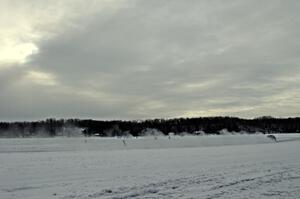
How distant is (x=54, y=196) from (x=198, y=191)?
5.15m

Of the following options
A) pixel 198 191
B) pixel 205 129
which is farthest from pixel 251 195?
pixel 205 129

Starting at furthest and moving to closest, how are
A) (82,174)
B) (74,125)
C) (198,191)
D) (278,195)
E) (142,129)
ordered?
1. (74,125)
2. (142,129)
3. (82,174)
4. (198,191)
5. (278,195)

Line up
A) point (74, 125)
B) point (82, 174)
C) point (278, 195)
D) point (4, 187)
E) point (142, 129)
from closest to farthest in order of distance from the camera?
point (278, 195)
point (4, 187)
point (82, 174)
point (142, 129)
point (74, 125)

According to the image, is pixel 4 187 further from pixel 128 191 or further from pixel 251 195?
pixel 251 195

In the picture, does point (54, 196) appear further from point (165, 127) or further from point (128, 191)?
point (165, 127)

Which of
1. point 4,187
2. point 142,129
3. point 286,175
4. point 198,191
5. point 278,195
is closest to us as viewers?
point 278,195

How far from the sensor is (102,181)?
20.1 metres

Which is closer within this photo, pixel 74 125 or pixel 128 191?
pixel 128 191

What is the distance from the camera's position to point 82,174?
934 inches

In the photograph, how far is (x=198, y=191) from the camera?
15820 millimetres

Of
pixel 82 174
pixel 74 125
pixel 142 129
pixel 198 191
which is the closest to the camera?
pixel 198 191

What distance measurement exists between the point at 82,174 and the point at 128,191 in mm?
8204

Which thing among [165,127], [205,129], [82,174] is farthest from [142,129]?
[82,174]

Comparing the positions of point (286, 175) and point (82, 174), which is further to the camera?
point (82, 174)
